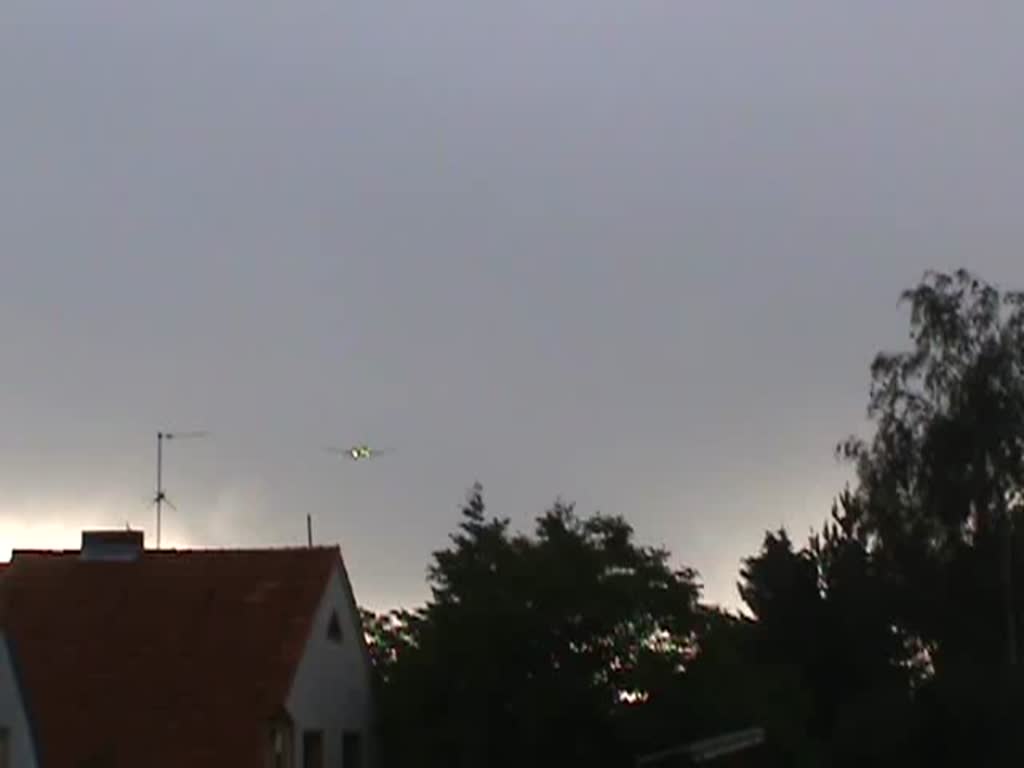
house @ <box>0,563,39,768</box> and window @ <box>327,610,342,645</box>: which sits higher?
window @ <box>327,610,342,645</box>

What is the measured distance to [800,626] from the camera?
64.8 m

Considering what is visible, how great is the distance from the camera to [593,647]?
155 feet

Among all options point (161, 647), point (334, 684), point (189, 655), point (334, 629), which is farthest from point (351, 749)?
point (161, 647)

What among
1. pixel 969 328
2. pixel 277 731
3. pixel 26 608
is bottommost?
pixel 277 731

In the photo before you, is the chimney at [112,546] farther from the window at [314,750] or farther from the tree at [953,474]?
the tree at [953,474]

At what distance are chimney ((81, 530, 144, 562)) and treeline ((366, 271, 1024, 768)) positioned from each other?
608 centimetres

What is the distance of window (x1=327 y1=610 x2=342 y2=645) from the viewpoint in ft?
156

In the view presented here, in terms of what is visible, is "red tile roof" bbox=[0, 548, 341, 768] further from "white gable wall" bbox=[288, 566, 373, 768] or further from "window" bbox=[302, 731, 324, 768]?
"window" bbox=[302, 731, 324, 768]

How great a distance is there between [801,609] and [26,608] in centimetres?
2550

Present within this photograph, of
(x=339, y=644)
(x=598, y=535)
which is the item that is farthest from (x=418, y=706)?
(x=598, y=535)

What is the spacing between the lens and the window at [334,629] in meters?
47.5

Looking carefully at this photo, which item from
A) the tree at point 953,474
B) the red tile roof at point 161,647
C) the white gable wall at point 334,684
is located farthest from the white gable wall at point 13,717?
the tree at point 953,474

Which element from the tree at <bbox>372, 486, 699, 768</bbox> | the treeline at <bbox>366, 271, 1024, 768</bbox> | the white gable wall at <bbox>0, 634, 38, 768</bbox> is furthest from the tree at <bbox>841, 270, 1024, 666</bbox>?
the white gable wall at <bbox>0, 634, 38, 768</bbox>

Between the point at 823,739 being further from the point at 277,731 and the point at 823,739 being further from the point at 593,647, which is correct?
the point at 277,731
